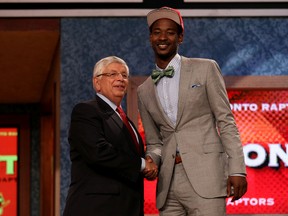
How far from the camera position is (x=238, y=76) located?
5.58m

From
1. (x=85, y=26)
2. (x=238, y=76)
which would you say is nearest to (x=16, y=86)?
(x=85, y=26)

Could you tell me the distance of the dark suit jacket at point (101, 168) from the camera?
11.7ft

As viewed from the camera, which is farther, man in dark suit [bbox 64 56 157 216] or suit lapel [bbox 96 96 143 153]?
suit lapel [bbox 96 96 143 153]

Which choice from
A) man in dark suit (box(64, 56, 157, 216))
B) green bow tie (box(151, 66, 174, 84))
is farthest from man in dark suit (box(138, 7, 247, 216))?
man in dark suit (box(64, 56, 157, 216))

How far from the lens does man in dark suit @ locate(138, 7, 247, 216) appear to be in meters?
3.40

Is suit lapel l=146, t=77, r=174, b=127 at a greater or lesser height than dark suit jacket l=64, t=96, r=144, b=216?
greater

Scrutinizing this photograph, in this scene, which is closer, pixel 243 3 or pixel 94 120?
pixel 94 120

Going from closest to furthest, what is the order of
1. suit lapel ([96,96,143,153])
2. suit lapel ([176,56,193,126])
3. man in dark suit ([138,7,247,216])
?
1. man in dark suit ([138,7,247,216])
2. suit lapel ([176,56,193,126])
3. suit lapel ([96,96,143,153])

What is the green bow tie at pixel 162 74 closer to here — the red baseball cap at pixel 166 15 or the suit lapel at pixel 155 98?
the suit lapel at pixel 155 98

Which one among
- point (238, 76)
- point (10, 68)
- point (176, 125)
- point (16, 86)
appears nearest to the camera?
point (176, 125)

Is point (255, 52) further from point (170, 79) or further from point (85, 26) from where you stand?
point (170, 79)

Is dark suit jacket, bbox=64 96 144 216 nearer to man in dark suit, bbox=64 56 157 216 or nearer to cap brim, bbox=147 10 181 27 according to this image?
man in dark suit, bbox=64 56 157 216

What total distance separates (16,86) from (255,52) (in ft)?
12.3

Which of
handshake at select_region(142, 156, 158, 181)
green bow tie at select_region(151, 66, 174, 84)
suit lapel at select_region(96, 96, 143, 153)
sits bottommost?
handshake at select_region(142, 156, 158, 181)
